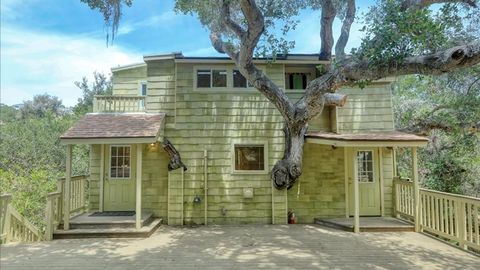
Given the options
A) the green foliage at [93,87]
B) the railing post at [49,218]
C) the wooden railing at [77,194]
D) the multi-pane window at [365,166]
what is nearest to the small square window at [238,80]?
the multi-pane window at [365,166]

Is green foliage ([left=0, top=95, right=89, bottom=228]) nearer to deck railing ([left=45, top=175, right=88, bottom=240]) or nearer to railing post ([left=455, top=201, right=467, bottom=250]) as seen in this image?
deck railing ([left=45, top=175, right=88, bottom=240])

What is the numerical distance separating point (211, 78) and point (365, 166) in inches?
192

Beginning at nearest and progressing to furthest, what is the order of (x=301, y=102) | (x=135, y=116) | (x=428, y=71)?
1. (x=428, y=71)
2. (x=301, y=102)
3. (x=135, y=116)

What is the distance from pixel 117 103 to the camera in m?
8.25

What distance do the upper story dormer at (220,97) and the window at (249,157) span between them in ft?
2.36

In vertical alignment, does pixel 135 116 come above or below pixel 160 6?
below

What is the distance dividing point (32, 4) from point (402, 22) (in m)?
13.4

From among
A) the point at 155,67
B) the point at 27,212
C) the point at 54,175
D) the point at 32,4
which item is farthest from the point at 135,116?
the point at 54,175

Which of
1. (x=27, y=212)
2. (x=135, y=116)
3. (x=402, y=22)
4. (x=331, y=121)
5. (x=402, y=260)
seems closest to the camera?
(x=402, y=260)

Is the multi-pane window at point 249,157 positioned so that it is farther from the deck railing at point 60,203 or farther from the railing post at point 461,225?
the railing post at point 461,225

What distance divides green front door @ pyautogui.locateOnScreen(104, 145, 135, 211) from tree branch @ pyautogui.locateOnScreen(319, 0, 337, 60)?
6.95m

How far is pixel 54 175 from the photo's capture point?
51.8 ft

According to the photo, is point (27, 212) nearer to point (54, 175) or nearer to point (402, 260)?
point (54, 175)

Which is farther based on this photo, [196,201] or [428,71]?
[196,201]
